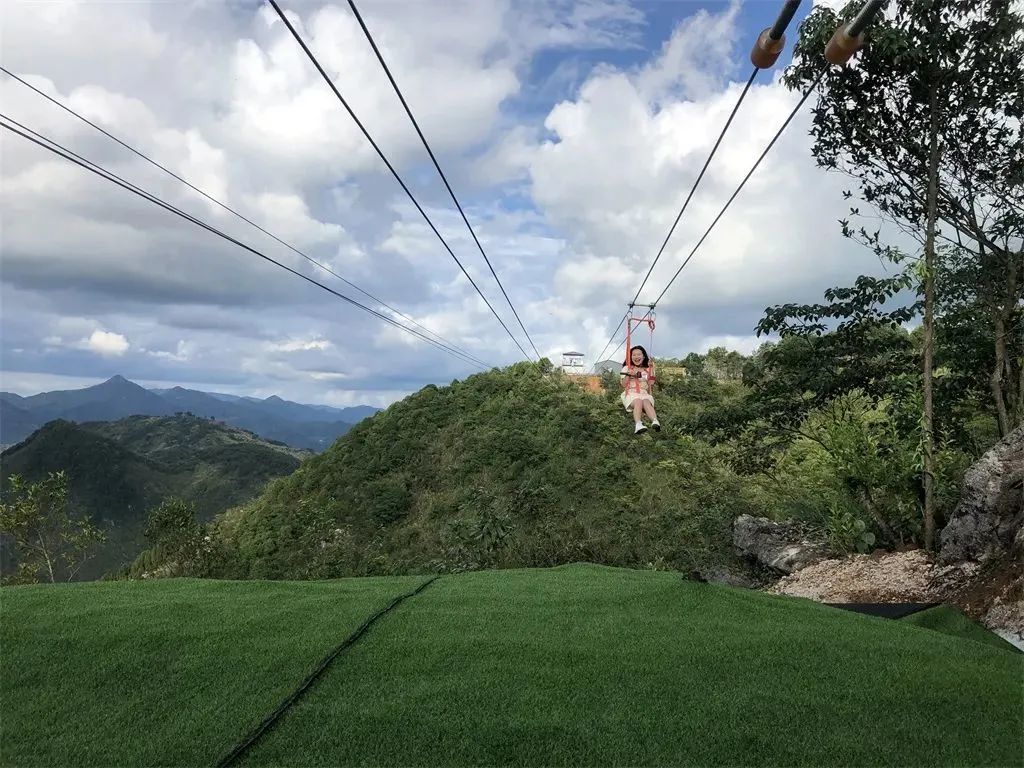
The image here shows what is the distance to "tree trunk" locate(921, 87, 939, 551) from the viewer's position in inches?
290

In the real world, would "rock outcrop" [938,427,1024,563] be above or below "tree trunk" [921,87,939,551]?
below

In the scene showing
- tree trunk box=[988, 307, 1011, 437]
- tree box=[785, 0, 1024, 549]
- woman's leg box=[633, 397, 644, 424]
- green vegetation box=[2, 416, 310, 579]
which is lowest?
green vegetation box=[2, 416, 310, 579]

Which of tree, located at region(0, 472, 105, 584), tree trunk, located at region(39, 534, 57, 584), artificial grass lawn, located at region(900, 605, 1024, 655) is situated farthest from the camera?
tree trunk, located at region(39, 534, 57, 584)

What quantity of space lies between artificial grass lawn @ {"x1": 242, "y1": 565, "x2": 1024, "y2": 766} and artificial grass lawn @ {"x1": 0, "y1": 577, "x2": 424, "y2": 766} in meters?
0.32

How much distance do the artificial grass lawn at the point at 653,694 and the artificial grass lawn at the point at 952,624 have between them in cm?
65

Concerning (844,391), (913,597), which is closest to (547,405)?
(844,391)

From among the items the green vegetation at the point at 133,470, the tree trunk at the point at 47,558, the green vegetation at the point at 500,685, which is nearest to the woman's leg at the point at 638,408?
the green vegetation at the point at 500,685

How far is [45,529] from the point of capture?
1038cm

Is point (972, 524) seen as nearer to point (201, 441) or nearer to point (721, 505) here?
point (721, 505)

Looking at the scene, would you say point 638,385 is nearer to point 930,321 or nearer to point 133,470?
point 930,321

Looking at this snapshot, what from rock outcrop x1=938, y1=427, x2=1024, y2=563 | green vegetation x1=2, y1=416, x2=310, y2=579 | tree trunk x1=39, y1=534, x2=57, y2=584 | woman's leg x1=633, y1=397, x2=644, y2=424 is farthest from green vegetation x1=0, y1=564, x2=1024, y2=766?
green vegetation x1=2, y1=416, x2=310, y2=579

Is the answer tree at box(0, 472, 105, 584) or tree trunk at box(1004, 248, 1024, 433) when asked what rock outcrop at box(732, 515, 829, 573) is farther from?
tree at box(0, 472, 105, 584)

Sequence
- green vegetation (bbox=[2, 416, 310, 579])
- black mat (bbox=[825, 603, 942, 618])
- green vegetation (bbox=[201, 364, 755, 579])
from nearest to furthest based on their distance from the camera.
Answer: black mat (bbox=[825, 603, 942, 618]), green vegetation (bbox=[201, 364, 755, 579]), green vegetation (bbox=[2, 416, 310, 579])

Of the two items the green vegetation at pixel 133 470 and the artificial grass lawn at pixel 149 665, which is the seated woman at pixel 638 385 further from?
the green vegetation at pixel 133 470
